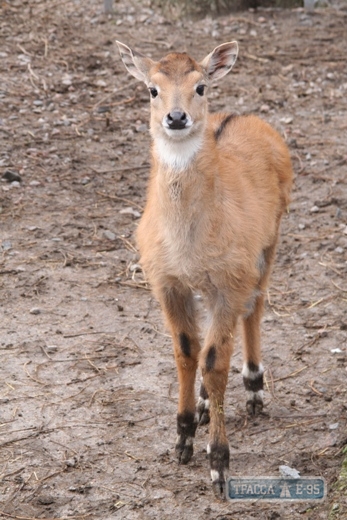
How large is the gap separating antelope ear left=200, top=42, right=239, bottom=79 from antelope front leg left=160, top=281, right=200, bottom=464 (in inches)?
61.2

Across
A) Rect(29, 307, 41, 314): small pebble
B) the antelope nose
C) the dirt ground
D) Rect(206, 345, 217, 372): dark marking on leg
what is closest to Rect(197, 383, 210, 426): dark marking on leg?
the dirt ground

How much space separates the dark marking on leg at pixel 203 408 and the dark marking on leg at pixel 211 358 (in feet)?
2.84

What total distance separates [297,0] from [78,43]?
332 cm

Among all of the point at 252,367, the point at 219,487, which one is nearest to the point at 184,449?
the point at 219,487

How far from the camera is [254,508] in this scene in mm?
5887

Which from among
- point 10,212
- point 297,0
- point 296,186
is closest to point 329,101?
point 296,186

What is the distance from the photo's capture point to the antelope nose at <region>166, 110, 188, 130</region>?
5.95m

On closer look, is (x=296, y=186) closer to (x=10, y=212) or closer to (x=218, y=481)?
(x=10, y=212)

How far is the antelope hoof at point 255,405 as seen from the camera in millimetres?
7008

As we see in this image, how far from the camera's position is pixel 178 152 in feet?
20.1

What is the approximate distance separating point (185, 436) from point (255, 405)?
76 cm

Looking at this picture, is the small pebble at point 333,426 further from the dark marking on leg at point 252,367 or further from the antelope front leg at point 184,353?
the antelope front leg at point 184,353

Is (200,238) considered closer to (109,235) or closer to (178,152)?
(178,152)

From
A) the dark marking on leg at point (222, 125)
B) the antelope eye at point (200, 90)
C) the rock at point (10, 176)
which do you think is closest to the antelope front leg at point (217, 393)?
the antelope eye at point (200, 90)
